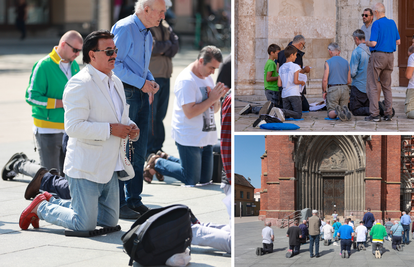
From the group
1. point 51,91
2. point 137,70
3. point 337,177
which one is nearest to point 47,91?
point 51,91

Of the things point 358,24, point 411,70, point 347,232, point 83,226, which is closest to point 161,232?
point 83,226

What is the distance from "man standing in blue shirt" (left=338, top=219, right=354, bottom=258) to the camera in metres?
4.04

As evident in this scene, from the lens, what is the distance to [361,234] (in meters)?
4.26

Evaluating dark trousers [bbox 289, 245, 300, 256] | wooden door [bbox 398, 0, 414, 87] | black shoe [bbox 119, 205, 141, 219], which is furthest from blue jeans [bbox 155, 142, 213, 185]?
wooden door [bbox 398, 0, 414, 87]

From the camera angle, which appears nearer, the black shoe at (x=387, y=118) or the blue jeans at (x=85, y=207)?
the blue jeans at (x=85, y=207)

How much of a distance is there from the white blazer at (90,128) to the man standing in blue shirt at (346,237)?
84.8 inches

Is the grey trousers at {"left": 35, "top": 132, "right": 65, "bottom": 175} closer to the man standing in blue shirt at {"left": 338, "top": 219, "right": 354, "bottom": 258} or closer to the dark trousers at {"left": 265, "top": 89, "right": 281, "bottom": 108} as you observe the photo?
the dark trousers at {"left": 265, "top": 89, "right": 281, "bottom": 108}

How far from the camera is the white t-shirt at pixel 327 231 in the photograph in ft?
Answer: 13.3

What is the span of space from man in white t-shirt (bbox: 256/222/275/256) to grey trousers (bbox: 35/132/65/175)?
400cm

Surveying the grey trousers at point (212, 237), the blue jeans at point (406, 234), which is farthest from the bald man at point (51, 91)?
the blue jeans at point (406, 234)

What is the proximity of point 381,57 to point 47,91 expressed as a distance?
14.4ft

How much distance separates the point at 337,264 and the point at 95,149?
7.51 ft

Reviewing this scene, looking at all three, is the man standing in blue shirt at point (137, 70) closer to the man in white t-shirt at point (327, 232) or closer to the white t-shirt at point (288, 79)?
the man in white t-shirt at point (327, 232)

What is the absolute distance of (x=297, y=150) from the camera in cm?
386
